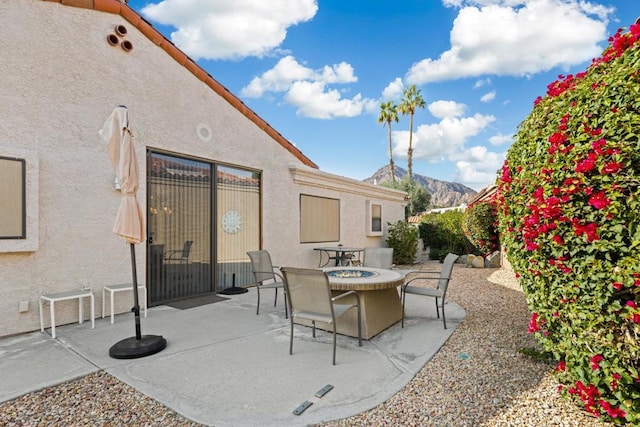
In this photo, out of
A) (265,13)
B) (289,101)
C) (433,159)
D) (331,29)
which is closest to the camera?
(265,13)

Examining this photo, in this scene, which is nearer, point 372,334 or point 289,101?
point 372,334

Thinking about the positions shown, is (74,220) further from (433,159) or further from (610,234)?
(433,159)

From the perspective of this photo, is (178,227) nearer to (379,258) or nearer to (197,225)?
(197,225)

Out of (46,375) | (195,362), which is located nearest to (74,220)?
(46,375)

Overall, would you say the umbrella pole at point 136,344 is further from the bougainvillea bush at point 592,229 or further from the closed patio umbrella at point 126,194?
the bougainvillea bush at point 592,229

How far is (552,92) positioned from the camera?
2.95m

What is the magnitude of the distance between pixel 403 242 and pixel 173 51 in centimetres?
1030

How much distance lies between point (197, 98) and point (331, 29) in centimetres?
638

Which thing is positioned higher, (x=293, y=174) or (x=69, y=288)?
(x=293, y=174)

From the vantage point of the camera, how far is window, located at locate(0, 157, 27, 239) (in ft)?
14.6

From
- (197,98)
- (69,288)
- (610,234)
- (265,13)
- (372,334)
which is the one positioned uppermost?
(265,13)

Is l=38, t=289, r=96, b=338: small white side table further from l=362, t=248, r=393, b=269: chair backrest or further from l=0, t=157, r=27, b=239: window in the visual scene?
l=362, t=248, r=393, b=269: chair backrest

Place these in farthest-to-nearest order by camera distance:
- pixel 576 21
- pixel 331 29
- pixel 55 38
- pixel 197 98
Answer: pixel 331 29, pixel 197 98, pixel 576 21, pixel 55 38

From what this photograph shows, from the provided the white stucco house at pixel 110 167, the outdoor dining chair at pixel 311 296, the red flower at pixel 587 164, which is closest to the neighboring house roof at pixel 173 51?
the white stucco house at pixel 110 167
